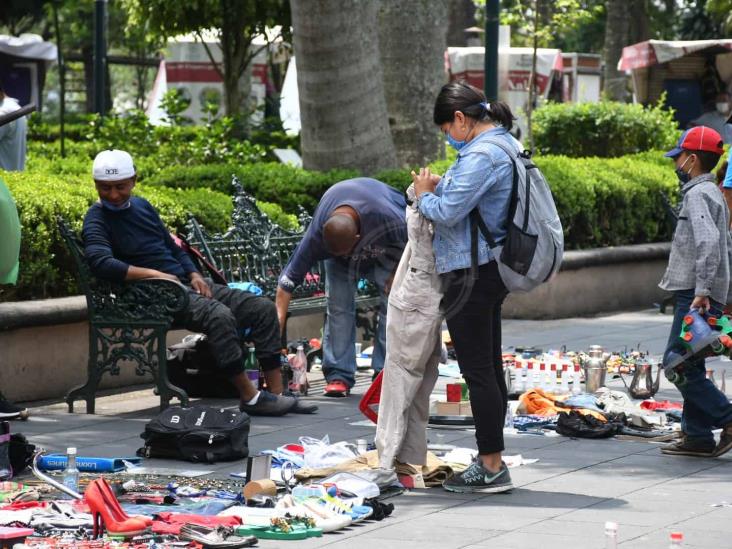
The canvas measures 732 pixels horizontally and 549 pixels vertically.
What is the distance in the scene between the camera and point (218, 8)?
20.6 m

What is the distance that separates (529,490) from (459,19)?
89.3ft

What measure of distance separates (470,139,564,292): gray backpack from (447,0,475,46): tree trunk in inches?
1042

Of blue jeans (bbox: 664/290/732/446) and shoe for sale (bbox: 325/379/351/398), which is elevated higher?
blue jeans (bbox: 664/290/732/446)

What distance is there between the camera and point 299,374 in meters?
9.87

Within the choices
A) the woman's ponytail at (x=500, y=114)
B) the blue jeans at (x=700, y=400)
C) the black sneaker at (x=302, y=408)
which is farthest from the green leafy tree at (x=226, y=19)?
the woman's ponytail at (x=500, y=114)

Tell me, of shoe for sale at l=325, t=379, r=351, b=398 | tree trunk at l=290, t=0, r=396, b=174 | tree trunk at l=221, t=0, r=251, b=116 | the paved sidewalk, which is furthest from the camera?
tree trunk at l=221, t=0, r=251, b=116

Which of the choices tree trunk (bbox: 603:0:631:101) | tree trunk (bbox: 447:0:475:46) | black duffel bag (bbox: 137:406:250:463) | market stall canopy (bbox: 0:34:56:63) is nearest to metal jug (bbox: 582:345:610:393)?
black duffel bag (bbox: 137:406:250:463)

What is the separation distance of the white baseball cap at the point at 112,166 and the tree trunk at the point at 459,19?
24.6 metres

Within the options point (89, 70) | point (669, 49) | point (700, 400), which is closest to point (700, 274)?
point (700, 400)

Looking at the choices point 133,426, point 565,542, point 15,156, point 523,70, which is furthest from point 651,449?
point 523,70

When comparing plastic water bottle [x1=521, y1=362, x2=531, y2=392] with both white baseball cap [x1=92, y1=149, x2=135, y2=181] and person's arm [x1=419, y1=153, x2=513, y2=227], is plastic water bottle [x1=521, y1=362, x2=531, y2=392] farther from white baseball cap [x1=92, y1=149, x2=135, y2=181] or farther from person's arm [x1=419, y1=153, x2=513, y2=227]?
person's arm [x1=419, y1=153, x2=513, y2=227]

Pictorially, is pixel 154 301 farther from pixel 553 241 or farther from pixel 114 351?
pixel 553 241

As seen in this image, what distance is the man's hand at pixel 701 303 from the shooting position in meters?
7.73

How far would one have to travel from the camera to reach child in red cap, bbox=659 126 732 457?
7766 mm
